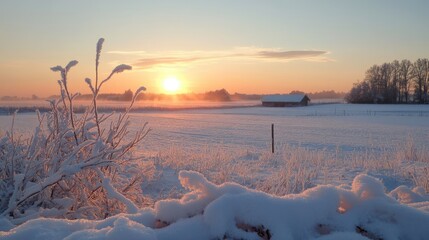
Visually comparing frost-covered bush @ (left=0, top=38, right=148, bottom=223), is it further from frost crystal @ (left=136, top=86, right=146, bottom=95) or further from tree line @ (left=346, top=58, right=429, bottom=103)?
tree line @ (left=346, top=58, right=429, bottom=103)

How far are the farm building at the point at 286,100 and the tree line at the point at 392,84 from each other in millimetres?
14837

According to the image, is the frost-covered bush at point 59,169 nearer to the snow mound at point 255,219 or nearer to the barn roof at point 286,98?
the snow mound at point 255,219

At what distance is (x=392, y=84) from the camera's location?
96.7 m

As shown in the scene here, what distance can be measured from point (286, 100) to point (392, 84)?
29591 millimetres

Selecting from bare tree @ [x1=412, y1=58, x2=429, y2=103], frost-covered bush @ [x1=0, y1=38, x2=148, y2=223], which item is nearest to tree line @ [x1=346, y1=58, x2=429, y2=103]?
bare tree @ [x1=412, y1=58, x2=429, y2=103]

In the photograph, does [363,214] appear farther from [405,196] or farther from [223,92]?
[223,92]

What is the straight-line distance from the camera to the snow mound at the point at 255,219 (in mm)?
1652

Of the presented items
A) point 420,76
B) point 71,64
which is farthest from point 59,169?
point 420,76

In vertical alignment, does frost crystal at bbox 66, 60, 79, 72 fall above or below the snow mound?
above

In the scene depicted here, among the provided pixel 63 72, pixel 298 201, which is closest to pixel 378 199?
pixel 298 201

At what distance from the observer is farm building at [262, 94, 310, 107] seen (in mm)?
89688

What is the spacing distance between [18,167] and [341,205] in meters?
3.12

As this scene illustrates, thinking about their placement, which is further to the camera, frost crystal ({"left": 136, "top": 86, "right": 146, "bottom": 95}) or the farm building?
the farm building

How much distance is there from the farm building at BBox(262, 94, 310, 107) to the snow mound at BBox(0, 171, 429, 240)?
89.2m
